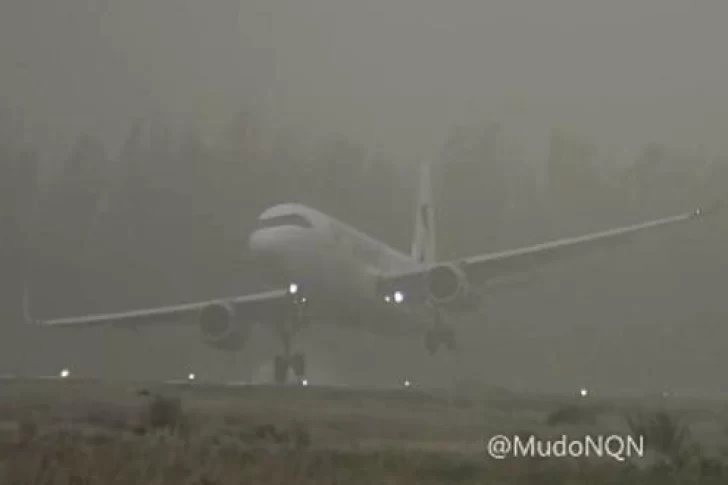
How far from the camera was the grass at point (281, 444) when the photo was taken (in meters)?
2.78

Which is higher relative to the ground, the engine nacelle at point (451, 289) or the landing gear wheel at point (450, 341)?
the engine nacelle at point (451, 289)

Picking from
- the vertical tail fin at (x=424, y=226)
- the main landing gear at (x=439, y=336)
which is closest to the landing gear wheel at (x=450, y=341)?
the main landing gear at (x=439, y=336)

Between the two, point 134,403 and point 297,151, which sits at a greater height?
point 297,151

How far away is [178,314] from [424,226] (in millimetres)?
439

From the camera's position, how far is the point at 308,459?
9.27ft

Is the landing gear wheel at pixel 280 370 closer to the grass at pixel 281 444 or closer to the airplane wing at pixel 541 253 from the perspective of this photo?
the grass at pixel 281 444

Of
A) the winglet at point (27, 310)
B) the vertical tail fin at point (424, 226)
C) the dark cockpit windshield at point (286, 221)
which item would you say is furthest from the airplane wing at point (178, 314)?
the vertical tail fin at point (424, 226)

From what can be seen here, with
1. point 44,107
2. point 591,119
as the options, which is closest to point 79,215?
point 44,107

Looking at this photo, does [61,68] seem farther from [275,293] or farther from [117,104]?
[275,293]

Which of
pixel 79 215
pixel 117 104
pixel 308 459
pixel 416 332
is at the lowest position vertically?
pixel 308 459

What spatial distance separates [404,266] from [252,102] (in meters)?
0.38

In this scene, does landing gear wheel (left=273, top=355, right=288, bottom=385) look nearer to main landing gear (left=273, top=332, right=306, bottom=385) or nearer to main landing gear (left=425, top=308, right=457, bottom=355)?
main landing gear (left=273, top=332, right=306, bottom=385)

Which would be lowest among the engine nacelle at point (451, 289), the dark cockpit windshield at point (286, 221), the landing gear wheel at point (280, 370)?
the landing gear wheel at point (280, 370)

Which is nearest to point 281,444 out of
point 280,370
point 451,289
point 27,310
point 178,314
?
point 280,370
